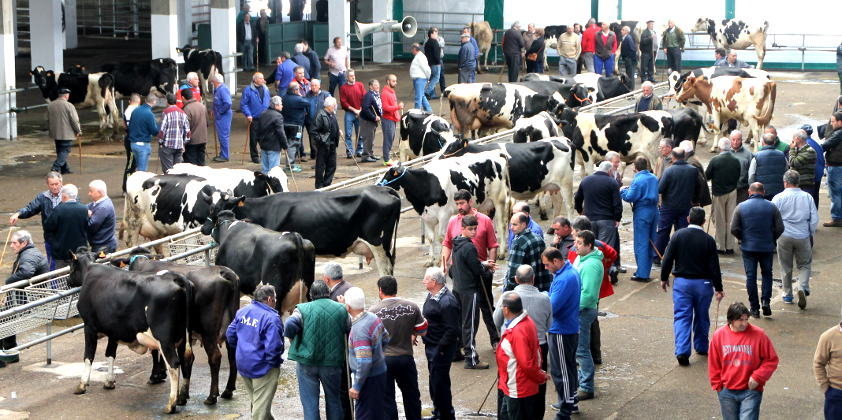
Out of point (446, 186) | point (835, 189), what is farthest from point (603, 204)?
point (835, 189)

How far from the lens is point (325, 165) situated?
71.3 ft

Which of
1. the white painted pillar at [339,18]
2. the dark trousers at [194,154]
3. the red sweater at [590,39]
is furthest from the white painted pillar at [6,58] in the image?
the red sweater at [590,39]

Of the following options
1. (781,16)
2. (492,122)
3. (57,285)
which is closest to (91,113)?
(492,122)

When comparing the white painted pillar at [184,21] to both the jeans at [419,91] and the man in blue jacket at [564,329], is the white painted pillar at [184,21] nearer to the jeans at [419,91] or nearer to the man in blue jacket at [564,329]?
the jeans at [419,91]

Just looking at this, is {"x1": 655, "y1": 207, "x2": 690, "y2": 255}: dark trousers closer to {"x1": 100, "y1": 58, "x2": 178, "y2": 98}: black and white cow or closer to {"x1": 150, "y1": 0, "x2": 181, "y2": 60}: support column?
{"x1": 100, "y1": 58, "x2": 178, "y2": 98}: black and white cow

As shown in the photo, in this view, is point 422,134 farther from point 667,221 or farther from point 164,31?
point 164,31

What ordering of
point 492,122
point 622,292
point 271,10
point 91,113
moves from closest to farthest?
point 622,292 → point 492,122 → point 91,113 → point 271,10

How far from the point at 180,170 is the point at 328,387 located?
23.1ft

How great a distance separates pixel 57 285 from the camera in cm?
1372

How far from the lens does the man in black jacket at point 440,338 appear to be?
11.3 meters

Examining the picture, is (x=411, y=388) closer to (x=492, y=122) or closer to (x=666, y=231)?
(x=666, y=231)

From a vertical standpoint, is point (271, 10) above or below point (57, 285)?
above

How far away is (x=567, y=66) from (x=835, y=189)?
16298mm

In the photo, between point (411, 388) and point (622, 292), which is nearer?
point (411, 388)
